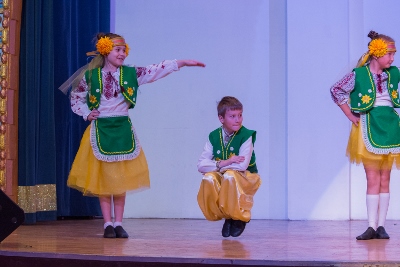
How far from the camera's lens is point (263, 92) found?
6.59 meters

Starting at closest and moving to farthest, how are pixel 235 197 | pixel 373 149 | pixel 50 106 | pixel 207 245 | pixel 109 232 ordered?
1. pixel 207 245
2. pixel 235 197
3. pixel 373 149
4. pixel 109 232
5. pixel 50 106

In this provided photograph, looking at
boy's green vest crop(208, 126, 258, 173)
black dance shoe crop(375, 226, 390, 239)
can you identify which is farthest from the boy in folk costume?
black dance shoe crop(375, 226, 390, 239)

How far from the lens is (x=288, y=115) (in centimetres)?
641

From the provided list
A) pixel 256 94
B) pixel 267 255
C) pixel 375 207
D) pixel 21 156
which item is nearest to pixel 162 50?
pixel 256 94

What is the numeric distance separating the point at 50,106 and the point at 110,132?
1.56 m

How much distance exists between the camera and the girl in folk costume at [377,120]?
4324 millimetres

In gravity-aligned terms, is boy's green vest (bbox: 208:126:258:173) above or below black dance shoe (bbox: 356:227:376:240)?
above

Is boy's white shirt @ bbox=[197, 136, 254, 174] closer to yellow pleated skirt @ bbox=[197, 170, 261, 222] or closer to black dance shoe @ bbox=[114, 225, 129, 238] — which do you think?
yellow pleated skirt @ bbox=[197, 170, 261, 222]

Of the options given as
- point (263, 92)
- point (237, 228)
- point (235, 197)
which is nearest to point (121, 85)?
point (235, 197)

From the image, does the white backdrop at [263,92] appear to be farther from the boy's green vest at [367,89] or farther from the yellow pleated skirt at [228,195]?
the yellow pleated skirt at [228,195]

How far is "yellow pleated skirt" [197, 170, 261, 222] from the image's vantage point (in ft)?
13.8

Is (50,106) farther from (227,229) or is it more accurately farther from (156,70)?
(227,229)

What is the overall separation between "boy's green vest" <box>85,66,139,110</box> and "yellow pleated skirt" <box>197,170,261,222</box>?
72 cm

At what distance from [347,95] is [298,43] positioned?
2.01 meters
